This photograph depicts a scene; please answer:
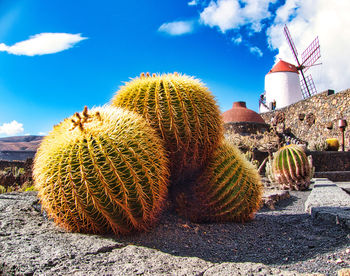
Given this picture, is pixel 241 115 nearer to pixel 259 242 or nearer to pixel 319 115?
pixel 319 115

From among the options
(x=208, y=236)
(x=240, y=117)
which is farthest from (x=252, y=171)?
(x=240, y=117)

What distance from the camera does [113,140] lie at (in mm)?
2195

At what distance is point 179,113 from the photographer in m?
2.67

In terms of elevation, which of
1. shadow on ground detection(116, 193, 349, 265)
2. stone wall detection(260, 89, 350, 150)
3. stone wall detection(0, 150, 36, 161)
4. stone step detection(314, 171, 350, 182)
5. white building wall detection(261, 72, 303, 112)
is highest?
white building wall detection(261, 72, 303, 112)

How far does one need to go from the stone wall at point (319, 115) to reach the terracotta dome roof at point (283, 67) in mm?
11621

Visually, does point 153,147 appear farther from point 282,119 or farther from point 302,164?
point 282,119

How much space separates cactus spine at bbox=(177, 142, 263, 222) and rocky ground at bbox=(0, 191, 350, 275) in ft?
0.37

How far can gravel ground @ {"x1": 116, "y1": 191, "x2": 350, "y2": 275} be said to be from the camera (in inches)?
78.0

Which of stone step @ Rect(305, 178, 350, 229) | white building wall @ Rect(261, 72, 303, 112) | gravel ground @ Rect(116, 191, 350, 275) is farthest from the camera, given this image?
white building wall @ Rect(261, 72, 303, 112)

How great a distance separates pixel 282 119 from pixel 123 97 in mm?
20492

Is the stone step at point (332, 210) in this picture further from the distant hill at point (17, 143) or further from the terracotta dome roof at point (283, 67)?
the terracotta dome roof at point (283, 67)

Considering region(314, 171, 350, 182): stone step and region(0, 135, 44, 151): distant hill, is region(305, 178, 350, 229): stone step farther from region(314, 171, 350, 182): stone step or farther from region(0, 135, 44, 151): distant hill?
region(0, 135, 44, 151): distant hill

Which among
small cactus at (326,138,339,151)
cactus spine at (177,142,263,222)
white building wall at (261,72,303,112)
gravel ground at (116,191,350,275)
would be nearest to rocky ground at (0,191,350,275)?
gravel ground at (116,191,350,275)

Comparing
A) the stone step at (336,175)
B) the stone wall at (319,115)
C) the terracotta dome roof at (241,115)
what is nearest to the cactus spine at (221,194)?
the stone step at (336,175)
